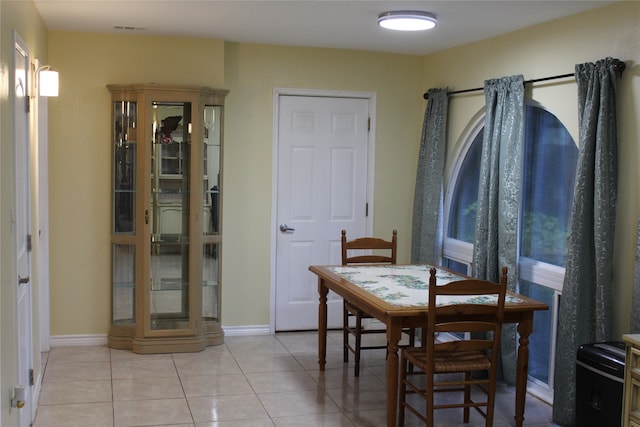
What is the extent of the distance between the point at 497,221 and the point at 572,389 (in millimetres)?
1273

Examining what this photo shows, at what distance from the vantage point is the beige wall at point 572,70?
12.7 feet

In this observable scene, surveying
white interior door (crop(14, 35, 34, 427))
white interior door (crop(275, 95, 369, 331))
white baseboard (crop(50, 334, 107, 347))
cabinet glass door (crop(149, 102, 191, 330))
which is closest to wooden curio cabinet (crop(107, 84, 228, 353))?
cabinet glass door (crop(149, 102, 191, 330))

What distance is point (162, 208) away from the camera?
18.2ft

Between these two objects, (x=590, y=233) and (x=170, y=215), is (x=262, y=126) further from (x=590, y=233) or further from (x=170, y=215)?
(x=590, y=233)

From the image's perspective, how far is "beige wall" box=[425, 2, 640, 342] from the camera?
388 cm

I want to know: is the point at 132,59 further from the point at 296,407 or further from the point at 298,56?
the point at 296,407

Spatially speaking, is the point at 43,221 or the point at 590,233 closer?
the point at 590,233

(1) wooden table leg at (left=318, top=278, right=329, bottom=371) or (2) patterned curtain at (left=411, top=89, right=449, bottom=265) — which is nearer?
(1) wooden table leg at (left=318, top=278, right=329, bottom=371)

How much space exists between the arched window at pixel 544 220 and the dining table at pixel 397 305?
491 millimetres

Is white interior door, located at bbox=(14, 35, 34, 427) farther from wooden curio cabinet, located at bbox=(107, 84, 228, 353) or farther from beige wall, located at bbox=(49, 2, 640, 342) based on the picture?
beige wall, located at bbox=(49, 2, 640, 342)

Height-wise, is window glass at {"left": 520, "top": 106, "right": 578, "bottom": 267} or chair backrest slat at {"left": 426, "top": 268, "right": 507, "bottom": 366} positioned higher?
window glass at {"left": 520, "top": 106, "right": 578, "bottom": 267}

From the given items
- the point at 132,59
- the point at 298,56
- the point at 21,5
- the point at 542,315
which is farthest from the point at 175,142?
the point at 542,315

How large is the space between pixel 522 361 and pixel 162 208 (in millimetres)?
2941

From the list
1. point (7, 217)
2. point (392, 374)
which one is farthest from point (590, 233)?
point (7, 217)
